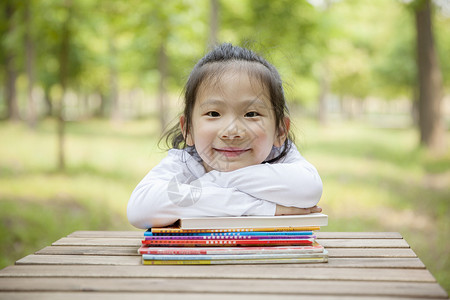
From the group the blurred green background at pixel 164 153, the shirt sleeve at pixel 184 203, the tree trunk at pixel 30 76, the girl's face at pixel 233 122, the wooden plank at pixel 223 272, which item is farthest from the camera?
the tree trunk at pixel 30 76

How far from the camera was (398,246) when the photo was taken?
6.60ft

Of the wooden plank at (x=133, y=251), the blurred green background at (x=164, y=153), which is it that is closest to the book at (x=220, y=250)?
the wooden plank at (x=133, y=251)

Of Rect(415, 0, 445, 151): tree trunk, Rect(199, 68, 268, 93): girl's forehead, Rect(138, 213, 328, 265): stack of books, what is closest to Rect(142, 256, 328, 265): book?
Rect(138, 213, 328, 265): stack of books

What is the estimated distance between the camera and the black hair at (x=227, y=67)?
200 centimetres

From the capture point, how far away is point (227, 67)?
6.56 ft

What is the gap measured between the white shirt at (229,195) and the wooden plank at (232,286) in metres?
0.35

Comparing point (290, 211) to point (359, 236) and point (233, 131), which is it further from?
point (359, 236)

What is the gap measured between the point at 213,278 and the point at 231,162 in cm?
63

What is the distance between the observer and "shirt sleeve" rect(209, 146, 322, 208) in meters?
1.86

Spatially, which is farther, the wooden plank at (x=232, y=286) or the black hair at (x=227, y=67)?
the black hair at (x=227, y=67)

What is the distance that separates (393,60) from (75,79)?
48.9ft

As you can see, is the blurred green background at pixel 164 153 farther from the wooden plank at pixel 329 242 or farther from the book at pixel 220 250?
the book at pixel 220 250

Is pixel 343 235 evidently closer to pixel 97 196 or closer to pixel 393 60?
pixel 97 196

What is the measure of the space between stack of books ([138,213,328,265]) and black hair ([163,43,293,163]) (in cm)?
55
